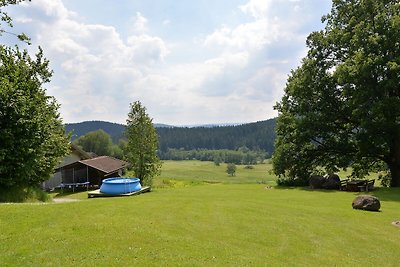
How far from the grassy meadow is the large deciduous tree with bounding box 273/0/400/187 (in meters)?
16.2

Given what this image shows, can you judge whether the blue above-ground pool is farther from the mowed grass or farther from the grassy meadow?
the mowed grass

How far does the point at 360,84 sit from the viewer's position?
3297 cm

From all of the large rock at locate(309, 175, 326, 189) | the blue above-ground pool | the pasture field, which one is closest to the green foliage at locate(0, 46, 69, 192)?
the blue above-ground pool

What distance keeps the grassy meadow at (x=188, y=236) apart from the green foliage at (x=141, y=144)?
27.9 meters

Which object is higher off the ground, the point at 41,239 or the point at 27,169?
the point at 27,169

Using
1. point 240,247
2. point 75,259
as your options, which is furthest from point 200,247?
point 75,259

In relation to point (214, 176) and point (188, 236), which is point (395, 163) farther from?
point (214, 176)

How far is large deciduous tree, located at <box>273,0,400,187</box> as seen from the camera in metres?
32.0

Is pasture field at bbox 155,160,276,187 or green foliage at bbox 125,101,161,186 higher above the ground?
green foliage at bbox 125,101,161,186

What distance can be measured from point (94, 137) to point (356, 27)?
10922cm

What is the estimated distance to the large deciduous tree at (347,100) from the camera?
105ft

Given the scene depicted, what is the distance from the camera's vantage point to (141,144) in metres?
46.5

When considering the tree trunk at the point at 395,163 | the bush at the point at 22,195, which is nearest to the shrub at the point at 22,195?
the bush at the point at 22,195

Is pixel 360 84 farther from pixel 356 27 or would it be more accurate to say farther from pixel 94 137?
pixel 94 137
